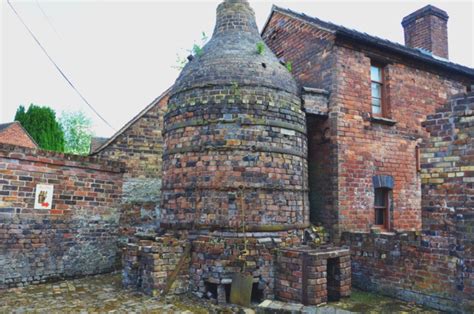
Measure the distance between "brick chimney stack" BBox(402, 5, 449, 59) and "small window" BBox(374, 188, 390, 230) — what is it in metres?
8.08

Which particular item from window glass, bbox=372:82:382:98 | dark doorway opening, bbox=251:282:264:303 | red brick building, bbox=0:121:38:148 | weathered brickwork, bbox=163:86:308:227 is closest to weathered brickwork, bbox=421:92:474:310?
weathered brickwork, bbox=163:86:308:227

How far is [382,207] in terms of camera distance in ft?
33.1

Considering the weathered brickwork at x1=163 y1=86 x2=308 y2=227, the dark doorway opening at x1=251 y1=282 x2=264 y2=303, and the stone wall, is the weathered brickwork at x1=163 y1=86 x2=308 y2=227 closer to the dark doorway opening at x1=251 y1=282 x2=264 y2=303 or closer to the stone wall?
the dark doorway opening at x1=251 y1=282 x2=264 y2=303

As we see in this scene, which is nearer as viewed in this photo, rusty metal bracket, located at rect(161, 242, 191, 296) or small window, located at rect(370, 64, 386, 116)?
rusty metal bracket, located at rect(161, 242, 191, 296)

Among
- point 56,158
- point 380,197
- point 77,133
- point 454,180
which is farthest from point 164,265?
point 77,133

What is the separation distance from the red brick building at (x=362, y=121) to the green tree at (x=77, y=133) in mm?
38384

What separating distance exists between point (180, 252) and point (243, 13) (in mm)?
6645

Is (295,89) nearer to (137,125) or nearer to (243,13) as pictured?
(243,13)

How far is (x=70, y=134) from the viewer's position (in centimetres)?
4453

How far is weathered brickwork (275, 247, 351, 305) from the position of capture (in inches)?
264

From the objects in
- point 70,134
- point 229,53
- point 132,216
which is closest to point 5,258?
point 132,216

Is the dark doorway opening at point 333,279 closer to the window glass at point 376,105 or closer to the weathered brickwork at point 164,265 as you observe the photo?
the weathered brickwork at point 164,265

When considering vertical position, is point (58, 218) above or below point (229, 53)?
below

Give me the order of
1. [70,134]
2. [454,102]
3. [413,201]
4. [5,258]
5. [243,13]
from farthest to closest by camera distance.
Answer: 1. [70,134]
2. [413,201]
3. [243,13]
4. [5,258]
5. [454,102]
